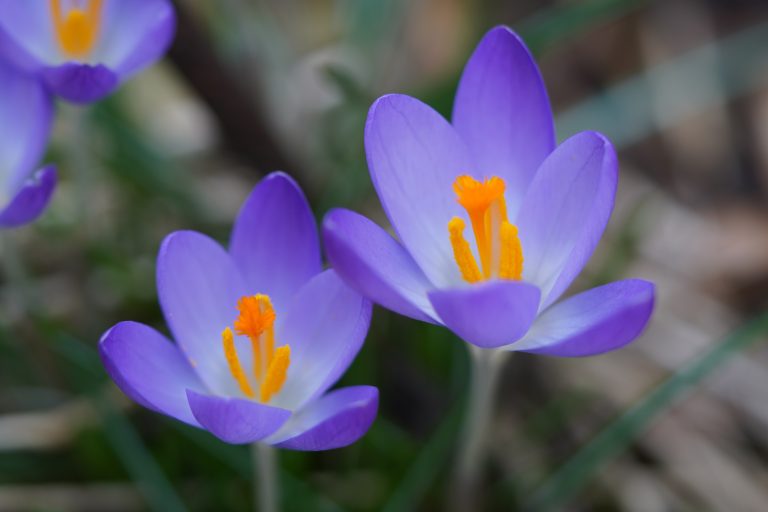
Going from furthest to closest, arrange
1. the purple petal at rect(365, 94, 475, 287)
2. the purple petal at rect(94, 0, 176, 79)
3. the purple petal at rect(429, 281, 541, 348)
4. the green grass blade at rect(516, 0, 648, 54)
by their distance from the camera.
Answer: the green grass blade at rect(516, 0, 648, 54)
the purple petal at rect(94, 0, 176, 79)
the purple petal at rect(365, 94, 475, 287)
the purple petal at rect(429, 281, 541, 348)

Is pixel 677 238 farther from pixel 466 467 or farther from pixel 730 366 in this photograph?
pixel 466 467

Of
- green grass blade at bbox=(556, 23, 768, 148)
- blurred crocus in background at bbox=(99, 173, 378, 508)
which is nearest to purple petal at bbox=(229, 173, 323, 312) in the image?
blurred crocus in background at bbox=(99, 173, 378, 508)

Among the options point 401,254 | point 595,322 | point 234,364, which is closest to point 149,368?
point 234,364

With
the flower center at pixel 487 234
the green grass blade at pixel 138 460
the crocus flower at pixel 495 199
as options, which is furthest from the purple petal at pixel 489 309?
the green grass blade at pixel 138 460

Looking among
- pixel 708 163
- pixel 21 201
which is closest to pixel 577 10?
pixel 21 201

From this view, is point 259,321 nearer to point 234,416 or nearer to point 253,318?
point 253,318

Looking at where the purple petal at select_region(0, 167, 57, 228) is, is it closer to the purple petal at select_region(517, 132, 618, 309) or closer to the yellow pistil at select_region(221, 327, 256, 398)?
the yellow pistil at select_region(221, 327, 256, 398)

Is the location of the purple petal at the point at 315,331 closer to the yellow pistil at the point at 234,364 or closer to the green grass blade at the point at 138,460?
the yellow pistil at the point at 234,364
